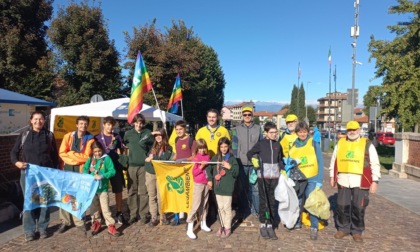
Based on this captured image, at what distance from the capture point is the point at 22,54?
2202 centimetres

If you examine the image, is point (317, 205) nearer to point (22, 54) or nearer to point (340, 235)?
point (340, 235)

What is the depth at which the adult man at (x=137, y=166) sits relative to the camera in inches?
220

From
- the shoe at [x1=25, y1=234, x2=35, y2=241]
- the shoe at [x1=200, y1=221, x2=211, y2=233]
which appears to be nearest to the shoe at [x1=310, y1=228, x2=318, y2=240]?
the shoe at [x1=200, y1=221, x2=211, y2=233]

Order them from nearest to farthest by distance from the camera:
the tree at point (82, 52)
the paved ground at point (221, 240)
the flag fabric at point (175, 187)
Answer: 1. the paved ground at point (221, 240)
2. the flag fabric at point (175, 187)
3. the tree at point (82, 52)

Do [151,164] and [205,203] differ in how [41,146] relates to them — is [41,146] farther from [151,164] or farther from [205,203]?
[205,203]

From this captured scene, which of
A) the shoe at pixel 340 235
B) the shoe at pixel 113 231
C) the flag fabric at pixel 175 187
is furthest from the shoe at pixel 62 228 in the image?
the shoe at pixel 340 235

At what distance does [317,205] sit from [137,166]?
10.1 ft

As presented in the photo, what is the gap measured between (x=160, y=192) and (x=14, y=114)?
695 inches

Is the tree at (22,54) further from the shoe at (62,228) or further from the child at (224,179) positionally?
the child at (224,179)

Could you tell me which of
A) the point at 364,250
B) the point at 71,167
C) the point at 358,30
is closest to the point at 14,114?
the point at 71,167

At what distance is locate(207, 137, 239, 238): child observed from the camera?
5020 mm

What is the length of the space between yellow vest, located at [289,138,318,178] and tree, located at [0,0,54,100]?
19439 mm

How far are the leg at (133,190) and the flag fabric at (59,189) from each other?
2.44ft

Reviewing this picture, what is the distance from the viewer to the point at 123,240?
16.3 feet
